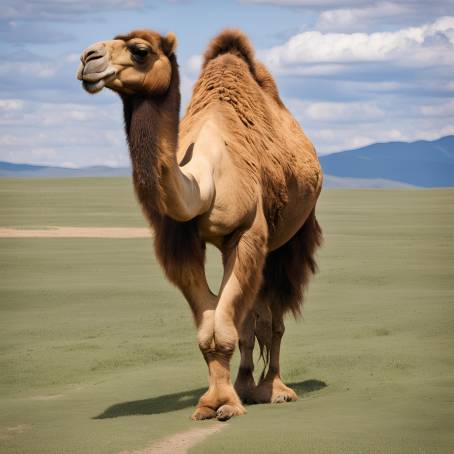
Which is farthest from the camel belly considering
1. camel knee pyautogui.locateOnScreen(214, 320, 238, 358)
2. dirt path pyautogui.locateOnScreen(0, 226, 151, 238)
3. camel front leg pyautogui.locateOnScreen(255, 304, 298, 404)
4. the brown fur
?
dirt path pyautogui.locateOnScreen(0, 226, 151, 238)

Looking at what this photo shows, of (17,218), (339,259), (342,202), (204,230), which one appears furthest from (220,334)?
(342,202)

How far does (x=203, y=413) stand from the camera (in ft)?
27.3

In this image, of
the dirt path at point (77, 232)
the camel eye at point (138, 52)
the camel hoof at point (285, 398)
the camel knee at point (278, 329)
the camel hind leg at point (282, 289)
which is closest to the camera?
the camel eye at point (138, 52)

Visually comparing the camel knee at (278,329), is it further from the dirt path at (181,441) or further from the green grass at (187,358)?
the dirt path at (181,441)

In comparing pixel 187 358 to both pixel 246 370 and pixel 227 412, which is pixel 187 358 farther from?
pixel 227 412

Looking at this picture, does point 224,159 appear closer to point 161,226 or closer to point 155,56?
point 161,226

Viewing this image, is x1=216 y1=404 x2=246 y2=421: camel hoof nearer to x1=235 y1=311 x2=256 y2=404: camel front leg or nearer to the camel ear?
x1=235 y1=311 x2=256 y2=404: camel front leg

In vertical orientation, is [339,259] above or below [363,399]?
below

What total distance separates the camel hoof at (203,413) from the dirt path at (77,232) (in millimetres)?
17262

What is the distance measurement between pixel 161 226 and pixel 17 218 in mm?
23685

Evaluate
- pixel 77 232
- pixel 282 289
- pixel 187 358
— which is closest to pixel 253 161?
pixel 282 289

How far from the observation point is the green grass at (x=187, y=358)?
761 cm

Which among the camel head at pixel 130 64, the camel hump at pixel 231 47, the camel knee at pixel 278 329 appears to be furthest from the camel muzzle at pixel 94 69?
the camel knee at pixel 278 329

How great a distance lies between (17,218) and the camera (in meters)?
31.8
